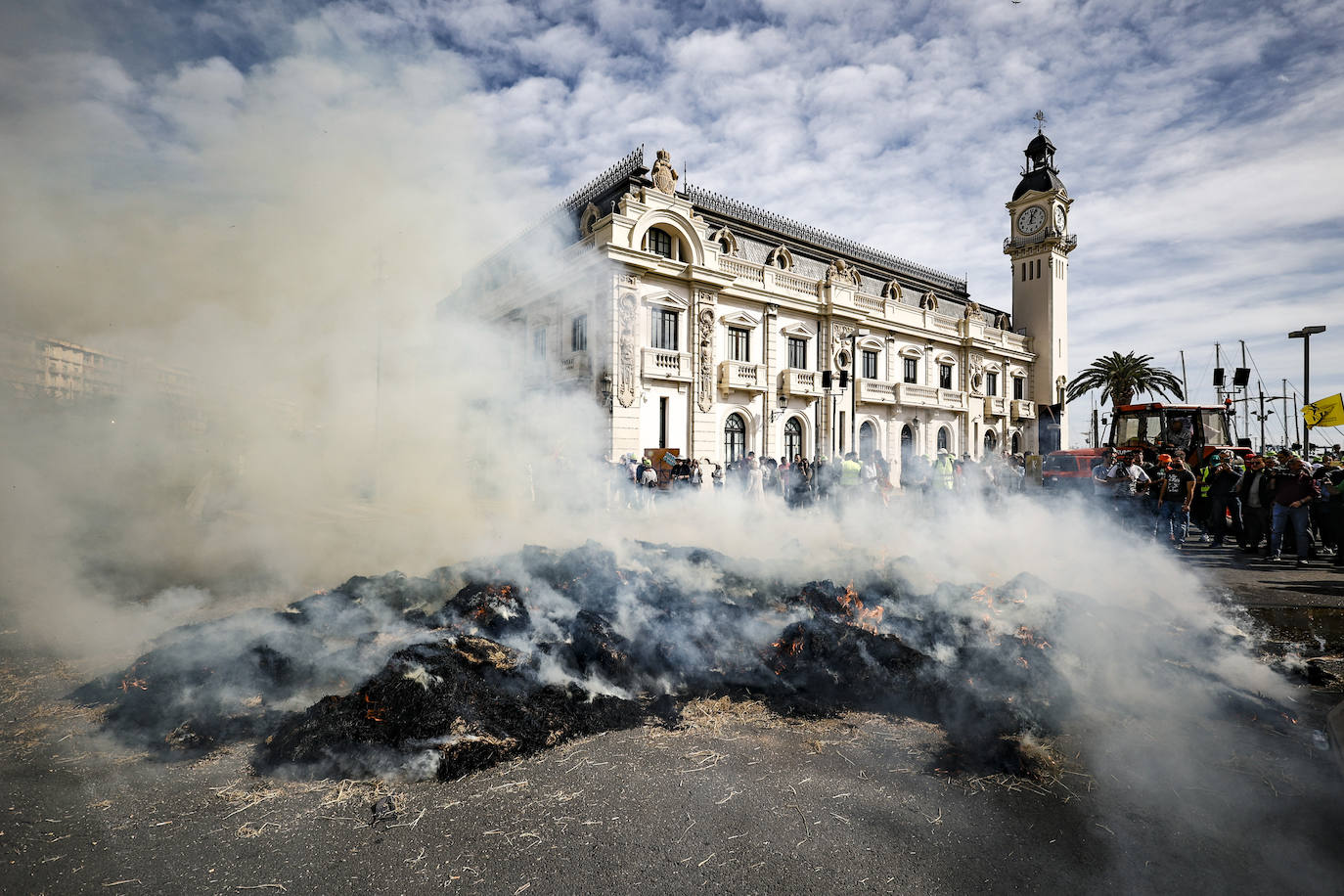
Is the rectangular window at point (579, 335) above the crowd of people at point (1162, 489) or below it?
above

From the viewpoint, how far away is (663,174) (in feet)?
70.8

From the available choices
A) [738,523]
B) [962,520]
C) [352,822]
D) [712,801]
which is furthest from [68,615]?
[962,520]

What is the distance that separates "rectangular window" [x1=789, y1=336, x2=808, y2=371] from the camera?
2614 cm

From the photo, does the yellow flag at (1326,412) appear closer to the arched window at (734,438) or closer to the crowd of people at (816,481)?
the crowd of people at (816,481)

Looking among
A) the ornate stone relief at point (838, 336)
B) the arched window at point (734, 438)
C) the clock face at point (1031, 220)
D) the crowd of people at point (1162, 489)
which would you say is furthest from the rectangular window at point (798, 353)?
the clock face at point (1031, 220)

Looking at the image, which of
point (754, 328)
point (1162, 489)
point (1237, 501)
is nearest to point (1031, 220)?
point (754, 328)

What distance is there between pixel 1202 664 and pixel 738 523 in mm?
7770

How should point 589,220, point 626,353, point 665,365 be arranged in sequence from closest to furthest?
point 626,353, point 589,220, point 665,365

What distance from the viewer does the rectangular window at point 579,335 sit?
18703 mm

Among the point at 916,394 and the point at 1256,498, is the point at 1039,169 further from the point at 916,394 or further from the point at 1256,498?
the point at 1256,498

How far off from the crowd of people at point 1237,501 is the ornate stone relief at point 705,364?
12474 millimetres

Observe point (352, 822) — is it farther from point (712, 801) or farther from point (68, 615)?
point (68, 615)

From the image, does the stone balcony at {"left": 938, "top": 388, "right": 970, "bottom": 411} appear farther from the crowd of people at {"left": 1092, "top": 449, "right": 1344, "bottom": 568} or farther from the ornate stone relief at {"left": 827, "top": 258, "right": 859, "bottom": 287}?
the crowd of people at {"left": 1092, "top": 449, "right": 1344, "bottom": 568}

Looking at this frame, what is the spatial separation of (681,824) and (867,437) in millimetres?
27553
